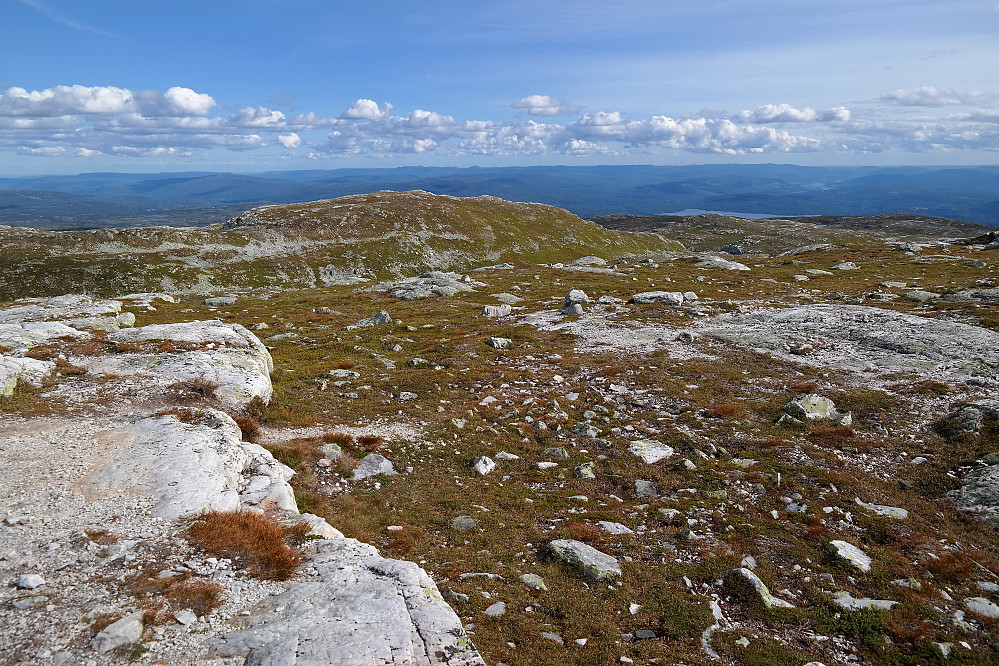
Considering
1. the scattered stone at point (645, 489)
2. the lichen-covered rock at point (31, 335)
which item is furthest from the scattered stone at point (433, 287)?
the scattered stone at point (645, 489)

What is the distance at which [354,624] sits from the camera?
8836 millimetres

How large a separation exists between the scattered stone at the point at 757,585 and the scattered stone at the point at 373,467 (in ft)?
36.2

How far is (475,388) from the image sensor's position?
26047mm

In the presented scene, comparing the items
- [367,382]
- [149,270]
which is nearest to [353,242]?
[149,270]

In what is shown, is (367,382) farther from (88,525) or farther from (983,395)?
(983,395)

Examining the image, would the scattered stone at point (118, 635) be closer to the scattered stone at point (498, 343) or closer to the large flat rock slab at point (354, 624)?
the large flat rock slab at point (354, 624)

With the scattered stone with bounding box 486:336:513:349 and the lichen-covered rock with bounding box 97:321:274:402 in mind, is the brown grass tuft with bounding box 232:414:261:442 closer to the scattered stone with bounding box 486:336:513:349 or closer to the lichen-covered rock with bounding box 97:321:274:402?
the lichen-covered rock with bounding box 97:321:274:402

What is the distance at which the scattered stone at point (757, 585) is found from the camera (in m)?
11.2

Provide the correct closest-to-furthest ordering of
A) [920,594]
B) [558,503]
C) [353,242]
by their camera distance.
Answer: [920,594] < [558,503] < [353,242]

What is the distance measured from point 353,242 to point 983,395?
12319 centimetres

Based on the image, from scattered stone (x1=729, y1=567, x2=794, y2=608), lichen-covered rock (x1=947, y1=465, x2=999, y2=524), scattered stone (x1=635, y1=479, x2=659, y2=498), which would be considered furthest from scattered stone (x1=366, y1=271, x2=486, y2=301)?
scattered stone (x1=729, y1=567, x2=794, y2=608)

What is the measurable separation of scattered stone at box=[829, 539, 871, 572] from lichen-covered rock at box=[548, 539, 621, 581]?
6.16 meters

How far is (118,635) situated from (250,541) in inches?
117

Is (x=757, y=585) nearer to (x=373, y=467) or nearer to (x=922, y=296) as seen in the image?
(x=373, y=467)
